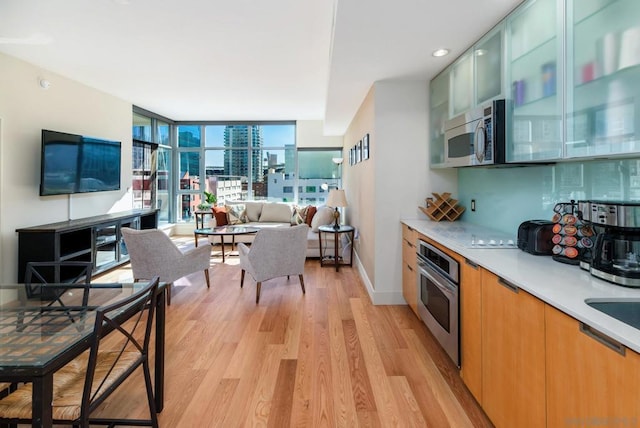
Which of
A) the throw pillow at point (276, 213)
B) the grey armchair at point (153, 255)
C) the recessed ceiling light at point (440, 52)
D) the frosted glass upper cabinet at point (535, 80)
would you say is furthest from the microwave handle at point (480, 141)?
the throw pillow at point (276, 213)

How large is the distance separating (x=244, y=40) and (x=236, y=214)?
4339mm

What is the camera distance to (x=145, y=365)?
172 cm

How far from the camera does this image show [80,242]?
4578mm

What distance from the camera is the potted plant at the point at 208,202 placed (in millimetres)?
7922

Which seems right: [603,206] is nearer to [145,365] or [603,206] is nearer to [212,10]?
[145,365]

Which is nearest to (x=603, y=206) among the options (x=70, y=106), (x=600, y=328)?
(x=600, y=328)

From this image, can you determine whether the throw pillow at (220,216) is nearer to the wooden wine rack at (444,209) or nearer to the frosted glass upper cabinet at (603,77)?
the wooden wine rack at (444,209)

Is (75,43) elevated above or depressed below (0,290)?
above

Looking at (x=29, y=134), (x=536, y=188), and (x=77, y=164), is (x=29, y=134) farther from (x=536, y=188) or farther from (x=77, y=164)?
(x=536, y=188)

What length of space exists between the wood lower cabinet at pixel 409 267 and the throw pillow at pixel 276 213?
13.5 ft

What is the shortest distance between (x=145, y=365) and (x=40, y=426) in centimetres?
60

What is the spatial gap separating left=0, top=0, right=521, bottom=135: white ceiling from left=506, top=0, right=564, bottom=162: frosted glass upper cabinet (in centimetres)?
25

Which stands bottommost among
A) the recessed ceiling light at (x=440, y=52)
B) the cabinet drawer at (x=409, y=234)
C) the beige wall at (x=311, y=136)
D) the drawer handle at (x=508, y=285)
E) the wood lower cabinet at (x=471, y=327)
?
the wood lower cabinet at (x=471, y=327)

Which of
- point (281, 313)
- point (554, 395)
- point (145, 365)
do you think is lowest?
point (281, 313)
